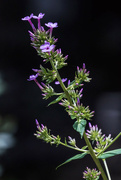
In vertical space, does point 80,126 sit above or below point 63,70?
above

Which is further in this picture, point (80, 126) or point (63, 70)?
point (63, 70)

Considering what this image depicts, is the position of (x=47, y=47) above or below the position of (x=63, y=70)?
above

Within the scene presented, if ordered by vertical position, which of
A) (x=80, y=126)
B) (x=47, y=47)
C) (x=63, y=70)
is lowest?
(x=63, y=70)

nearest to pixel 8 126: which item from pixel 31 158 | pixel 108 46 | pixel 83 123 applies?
pixel 83 123

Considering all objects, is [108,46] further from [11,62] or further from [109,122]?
[11,62]

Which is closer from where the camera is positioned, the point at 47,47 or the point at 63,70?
the point at 47,47

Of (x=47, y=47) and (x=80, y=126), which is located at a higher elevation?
(x=47, y=47)

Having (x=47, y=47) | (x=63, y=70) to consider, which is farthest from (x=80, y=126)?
(x=63, y=70)

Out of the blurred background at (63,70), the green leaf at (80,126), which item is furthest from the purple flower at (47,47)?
the blurred background at (63,70)

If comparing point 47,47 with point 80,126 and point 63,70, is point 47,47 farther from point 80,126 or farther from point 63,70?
point 63,70

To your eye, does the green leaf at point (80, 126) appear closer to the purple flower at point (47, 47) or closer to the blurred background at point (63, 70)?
the purple flower at point (47, 47)
